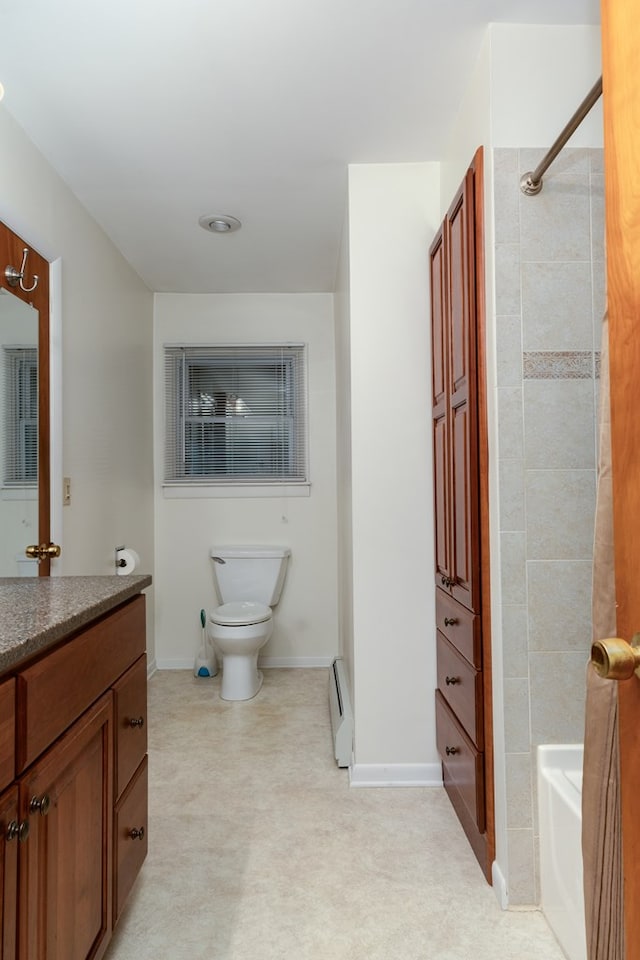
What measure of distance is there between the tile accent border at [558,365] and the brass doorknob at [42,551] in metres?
1.67

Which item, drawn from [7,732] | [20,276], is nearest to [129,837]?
[7,732]

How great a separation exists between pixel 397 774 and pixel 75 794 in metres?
1.40

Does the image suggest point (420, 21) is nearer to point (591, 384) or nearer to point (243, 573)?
point (591, 384)

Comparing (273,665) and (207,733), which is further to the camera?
(273,665)

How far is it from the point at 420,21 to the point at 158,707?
294 centimetres

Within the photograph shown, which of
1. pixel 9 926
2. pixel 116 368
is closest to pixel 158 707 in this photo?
pixel 116 368

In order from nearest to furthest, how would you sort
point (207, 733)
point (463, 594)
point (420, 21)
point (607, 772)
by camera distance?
point (607, 772), point (420, 21), point (463, 594), point (207, 733)

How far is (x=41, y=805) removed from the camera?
0.94 metres

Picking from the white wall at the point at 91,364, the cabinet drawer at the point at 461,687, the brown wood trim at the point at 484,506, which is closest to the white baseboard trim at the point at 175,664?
the white wall at the point at 91,364

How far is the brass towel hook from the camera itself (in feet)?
6.20

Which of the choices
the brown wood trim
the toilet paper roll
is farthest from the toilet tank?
the brown wood trim

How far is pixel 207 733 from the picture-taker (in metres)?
2.62

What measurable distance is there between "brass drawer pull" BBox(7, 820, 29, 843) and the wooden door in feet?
2.71

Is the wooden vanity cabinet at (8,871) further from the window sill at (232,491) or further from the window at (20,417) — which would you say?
the window sill at (232,491)
